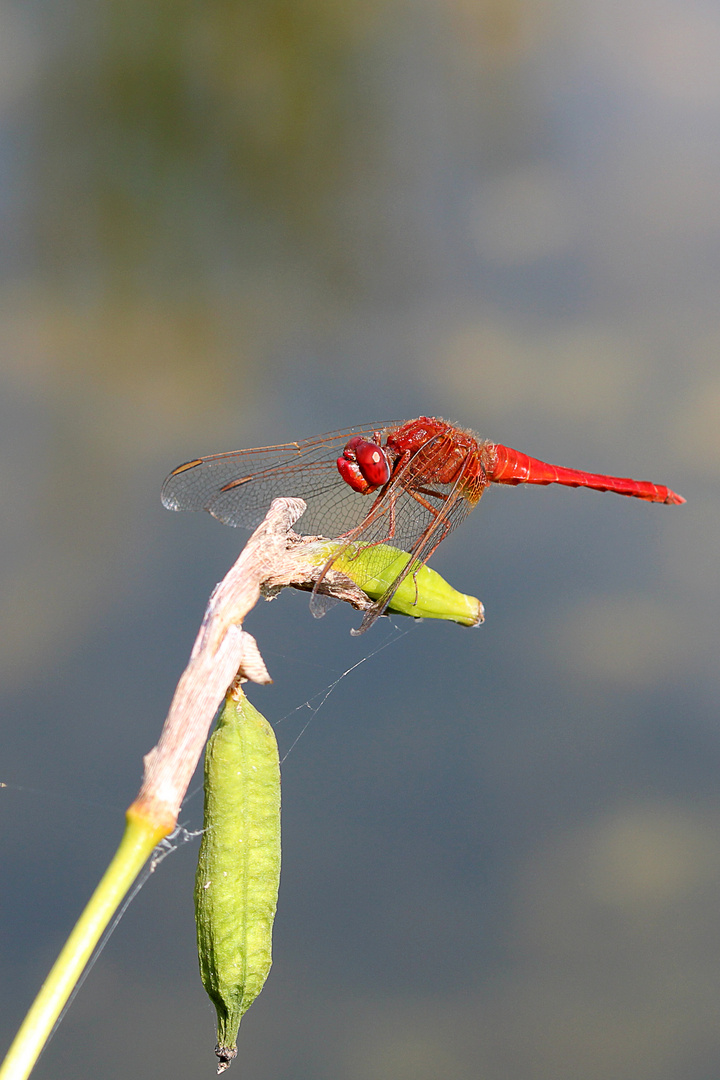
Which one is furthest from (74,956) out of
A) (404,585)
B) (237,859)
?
(404,585)

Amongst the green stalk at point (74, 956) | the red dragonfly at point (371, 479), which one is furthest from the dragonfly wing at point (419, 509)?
the green stalk at point (74, 956)

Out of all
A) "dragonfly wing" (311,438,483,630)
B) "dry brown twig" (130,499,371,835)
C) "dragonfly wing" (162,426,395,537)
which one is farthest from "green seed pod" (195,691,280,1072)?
"dragonfly wing" (162,426,395,537)

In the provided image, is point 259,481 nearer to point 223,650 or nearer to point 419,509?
point 419,509

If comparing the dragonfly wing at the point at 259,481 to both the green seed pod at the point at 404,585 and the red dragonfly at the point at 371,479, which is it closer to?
the red dragonfly at the point at 371,479

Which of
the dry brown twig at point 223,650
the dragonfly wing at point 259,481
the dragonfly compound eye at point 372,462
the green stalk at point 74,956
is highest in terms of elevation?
the dry brown twig at point 223,650

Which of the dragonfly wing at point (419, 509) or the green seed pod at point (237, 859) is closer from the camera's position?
the green seed pod at point (237, 859)

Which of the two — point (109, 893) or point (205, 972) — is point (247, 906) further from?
point (109, 893)
